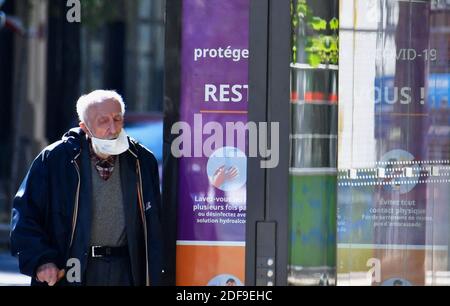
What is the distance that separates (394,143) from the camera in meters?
4.27

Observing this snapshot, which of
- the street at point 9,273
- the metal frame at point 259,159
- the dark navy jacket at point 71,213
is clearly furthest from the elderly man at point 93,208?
the street at point 9,273

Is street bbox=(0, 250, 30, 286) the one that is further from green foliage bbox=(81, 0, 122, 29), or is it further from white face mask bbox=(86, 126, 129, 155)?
white face mask bbox=(86, 126, 129, 155)

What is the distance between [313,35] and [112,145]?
3.43 ft

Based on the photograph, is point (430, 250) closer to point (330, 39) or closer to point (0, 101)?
point (330, 39)

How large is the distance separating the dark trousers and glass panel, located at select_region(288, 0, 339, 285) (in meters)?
0.80

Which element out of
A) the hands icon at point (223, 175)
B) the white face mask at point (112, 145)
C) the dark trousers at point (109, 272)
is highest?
the white face mask at point (112, 145)

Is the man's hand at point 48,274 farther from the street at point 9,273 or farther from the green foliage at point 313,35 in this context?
the street at point 9,273

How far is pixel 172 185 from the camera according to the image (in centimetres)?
427

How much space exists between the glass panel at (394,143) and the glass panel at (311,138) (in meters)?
0.07

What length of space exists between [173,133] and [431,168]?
3.73ft

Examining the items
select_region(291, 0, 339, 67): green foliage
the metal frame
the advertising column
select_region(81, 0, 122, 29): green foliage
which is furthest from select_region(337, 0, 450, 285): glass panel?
select_region(81, 0, 122, 29): green foliage

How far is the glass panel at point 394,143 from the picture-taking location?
4234 mm

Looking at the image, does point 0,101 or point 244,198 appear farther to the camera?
point 0,101
